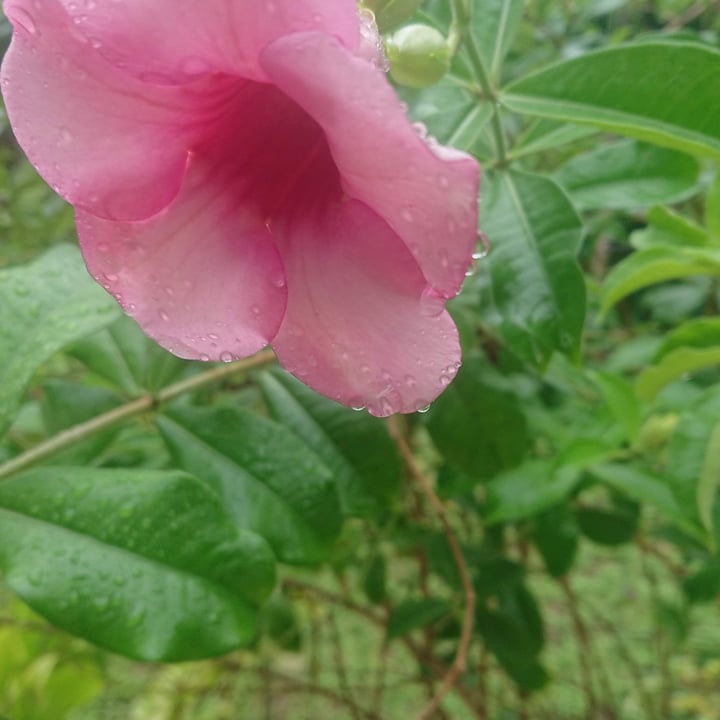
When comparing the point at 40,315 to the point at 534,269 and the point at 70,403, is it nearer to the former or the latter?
the point at 70,403

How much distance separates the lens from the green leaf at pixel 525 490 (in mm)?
1039

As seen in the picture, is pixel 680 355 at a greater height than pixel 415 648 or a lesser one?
greater

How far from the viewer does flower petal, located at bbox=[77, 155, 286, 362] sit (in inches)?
19.2

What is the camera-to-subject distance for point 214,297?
514 millimetres

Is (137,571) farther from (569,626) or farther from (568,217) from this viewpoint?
(569,626)

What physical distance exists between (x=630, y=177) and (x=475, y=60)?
27 cm

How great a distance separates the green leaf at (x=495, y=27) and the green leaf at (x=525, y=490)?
51cm

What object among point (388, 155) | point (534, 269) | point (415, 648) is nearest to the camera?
point (388, 155)

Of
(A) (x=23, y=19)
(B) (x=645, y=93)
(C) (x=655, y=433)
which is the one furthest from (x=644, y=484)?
(A) (x=23, y=19)

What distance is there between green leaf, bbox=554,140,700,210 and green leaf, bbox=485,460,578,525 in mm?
344

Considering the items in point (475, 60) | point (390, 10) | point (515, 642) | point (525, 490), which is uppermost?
point (390, 10)

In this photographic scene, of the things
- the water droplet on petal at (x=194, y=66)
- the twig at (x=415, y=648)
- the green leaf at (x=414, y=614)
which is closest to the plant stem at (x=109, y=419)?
the water droplet on petal at (x=194, y=66)

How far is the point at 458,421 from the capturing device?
3.38ft

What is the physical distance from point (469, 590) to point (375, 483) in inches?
7.0
